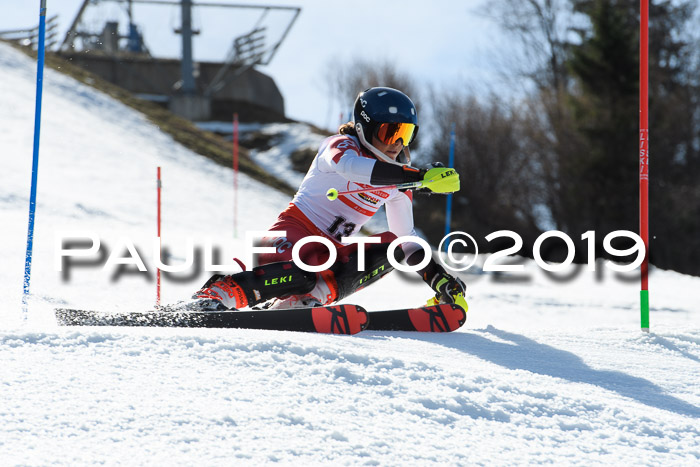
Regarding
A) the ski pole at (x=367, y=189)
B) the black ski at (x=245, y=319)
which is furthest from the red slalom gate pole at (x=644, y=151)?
the black ski at (x=245, y=319)

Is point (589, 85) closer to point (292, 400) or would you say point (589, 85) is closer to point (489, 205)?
point (489, 205)

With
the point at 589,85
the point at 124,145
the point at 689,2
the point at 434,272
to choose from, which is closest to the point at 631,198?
the point at 589,85

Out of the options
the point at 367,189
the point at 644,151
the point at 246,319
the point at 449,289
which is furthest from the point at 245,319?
the point at 644,151

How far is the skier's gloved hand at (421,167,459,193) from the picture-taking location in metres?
3.22

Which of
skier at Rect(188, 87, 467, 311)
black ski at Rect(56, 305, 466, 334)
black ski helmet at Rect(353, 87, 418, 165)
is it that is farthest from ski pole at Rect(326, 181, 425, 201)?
black ski at Rect(56, 305, 466, 334)

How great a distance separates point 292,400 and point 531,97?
23.9 metres

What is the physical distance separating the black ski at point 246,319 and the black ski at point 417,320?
33 cm

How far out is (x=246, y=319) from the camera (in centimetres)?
312

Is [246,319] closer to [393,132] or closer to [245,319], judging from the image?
[245,319]

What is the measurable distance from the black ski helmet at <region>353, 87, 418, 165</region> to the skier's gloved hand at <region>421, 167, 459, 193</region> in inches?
16.5

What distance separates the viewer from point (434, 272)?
383 centimetres

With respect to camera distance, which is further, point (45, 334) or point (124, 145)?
point (124, 145)

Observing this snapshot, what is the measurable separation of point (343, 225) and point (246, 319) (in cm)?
85

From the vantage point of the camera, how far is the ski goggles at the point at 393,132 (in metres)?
3.58
